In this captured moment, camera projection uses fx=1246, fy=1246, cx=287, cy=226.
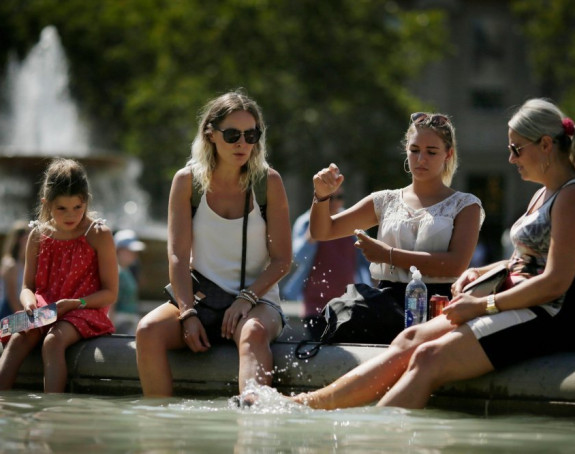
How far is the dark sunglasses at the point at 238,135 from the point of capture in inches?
277

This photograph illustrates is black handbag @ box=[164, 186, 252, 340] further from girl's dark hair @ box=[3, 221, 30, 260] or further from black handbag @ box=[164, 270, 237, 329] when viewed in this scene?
girl's dark hair @ box=[3, 221, 30, 260]

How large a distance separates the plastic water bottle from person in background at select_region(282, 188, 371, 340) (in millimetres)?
3654

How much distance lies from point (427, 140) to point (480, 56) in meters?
41.9

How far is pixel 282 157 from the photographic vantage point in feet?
99.0

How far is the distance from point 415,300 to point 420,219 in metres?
0.52

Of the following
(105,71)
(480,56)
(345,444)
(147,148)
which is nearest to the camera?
(345,444)

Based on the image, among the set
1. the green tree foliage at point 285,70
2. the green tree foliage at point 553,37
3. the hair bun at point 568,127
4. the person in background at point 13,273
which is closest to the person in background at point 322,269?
the person in background at point 13,273

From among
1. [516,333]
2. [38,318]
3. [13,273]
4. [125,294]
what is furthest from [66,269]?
[125,294]

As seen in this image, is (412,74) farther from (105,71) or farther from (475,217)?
(475,217)

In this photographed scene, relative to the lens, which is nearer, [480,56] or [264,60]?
[264,60]

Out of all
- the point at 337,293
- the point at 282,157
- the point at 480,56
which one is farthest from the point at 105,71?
the point at 337,293

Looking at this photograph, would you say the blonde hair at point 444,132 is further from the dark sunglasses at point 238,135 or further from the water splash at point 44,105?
the water splash at point 44,105

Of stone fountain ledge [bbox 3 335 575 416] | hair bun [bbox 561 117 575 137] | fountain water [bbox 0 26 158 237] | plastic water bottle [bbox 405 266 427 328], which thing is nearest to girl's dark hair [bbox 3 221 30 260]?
fountain water [bbox 0 26 158 237]

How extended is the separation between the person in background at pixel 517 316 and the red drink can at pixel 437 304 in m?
0.37
